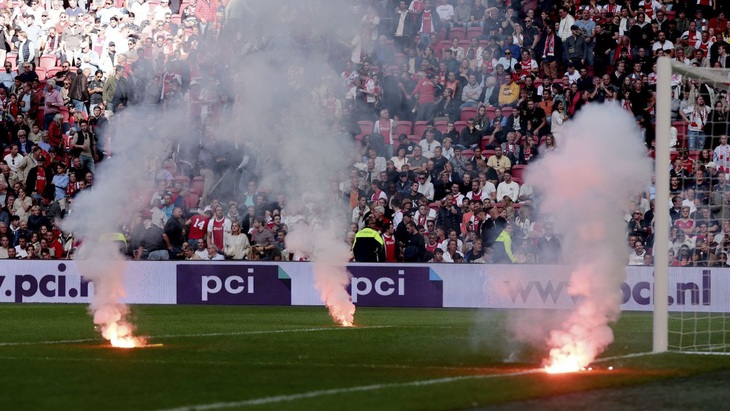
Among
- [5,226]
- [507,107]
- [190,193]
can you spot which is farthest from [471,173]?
[5,226]

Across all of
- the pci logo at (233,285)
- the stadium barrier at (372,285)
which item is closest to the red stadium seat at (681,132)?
the stadium barrier at (372,285)

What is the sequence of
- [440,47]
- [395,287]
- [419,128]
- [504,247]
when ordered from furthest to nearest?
[440,47] < [395,287] < [419,128] < [504,247]

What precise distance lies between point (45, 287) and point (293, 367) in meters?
15.9

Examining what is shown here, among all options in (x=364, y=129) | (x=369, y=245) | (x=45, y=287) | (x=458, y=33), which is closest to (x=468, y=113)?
(x=458, y=33)

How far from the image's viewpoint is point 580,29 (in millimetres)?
29219

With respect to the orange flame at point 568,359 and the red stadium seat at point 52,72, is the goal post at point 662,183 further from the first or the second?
the red stadium seat at point 52,72

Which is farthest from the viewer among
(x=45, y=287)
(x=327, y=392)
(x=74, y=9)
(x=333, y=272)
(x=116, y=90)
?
(x=74, y=9)

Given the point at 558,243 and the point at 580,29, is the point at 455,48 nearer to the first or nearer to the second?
the point at 580,29

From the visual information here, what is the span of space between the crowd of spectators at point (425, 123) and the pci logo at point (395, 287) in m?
0.37

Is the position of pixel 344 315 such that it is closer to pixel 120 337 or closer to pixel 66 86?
pixel 120 337

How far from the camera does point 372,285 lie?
2841 centimetres

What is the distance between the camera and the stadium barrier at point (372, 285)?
85.4 feet

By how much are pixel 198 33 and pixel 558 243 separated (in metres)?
8.82

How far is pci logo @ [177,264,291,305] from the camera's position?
94.9 feet
